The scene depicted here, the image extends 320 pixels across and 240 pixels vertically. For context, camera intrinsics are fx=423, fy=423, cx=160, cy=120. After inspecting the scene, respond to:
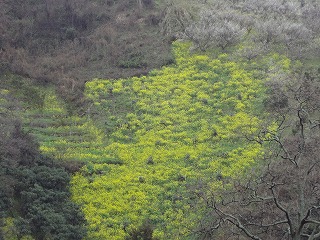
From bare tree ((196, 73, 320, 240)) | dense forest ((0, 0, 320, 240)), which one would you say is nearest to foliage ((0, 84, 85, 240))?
dense forest ((0, 0, 320, 240))

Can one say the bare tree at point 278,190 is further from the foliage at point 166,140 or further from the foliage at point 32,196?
the foliage at point 32,196

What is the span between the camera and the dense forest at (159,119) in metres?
18.9

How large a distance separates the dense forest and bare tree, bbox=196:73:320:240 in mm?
113

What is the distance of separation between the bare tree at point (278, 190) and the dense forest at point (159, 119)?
11cm

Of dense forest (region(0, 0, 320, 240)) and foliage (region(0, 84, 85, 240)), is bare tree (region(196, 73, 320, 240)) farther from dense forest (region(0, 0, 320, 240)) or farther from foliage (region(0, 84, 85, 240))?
foliage (region(0, 84, 85, 240))

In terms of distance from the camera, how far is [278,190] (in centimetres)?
2016

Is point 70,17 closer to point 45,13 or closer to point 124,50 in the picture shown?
point 45,13

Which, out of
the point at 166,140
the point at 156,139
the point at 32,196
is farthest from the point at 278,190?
the point at 32,196

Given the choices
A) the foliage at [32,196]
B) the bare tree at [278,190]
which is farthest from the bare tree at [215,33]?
the foliage at [32,196]

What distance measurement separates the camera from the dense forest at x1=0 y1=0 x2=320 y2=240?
18922 mm

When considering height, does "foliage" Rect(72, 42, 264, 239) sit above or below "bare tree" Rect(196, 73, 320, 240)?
below

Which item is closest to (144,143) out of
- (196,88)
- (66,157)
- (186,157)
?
(186,157)

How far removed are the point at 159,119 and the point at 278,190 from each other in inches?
397

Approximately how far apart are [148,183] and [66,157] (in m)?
5.23
